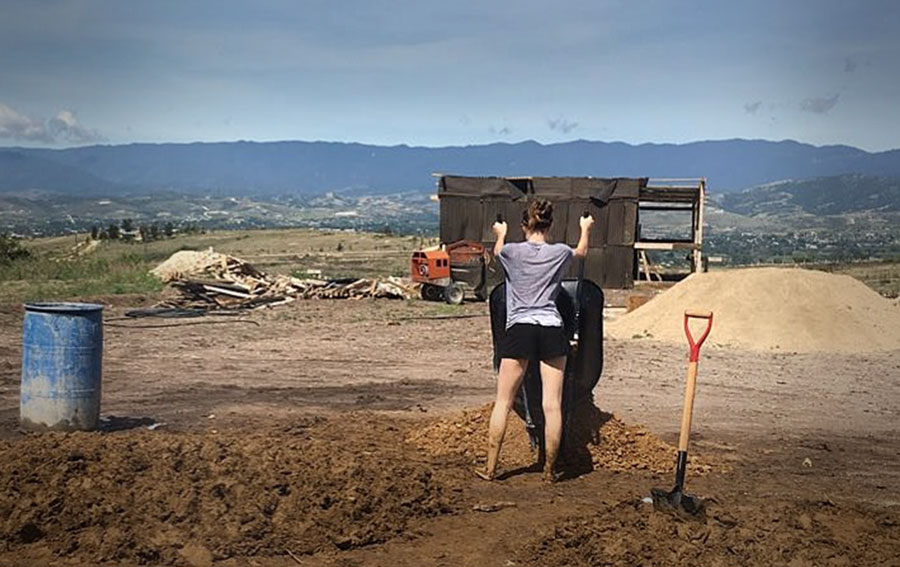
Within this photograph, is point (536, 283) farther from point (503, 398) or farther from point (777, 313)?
point (777, 313)

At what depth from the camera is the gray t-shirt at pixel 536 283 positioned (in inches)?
312

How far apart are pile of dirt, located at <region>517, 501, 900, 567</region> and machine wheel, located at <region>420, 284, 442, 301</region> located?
21043 mm

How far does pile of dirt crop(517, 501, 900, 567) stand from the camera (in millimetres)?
6428

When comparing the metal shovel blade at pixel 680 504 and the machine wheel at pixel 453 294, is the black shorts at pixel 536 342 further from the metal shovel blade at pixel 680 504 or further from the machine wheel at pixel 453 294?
the machine wheel at pixel 453 294

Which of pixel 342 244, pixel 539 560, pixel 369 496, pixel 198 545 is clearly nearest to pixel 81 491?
pixel 198 545

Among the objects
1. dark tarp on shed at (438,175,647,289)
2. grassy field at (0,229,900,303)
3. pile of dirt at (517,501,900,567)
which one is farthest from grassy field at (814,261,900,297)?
pile of dirt at (517,501,900,567)

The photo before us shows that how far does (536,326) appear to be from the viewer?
7.89 meters

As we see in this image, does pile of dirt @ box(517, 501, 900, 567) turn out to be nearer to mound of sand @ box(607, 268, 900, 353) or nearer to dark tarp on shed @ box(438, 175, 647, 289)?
mound of sand @ box(607, 268, 900, 353)

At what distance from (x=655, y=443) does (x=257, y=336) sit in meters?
11.8

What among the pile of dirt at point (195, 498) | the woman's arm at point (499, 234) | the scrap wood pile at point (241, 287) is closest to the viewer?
the pile of dirt at point (195, 498)

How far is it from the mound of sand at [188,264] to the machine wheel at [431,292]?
7.98 m

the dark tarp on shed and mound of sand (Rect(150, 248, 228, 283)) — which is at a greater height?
the dark tarp on shed

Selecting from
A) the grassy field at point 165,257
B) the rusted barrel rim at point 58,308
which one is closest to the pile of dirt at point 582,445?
the rusted barrel rim at point 58,308

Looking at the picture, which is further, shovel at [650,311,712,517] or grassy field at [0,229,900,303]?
grassy field at [0,229,900,303]
